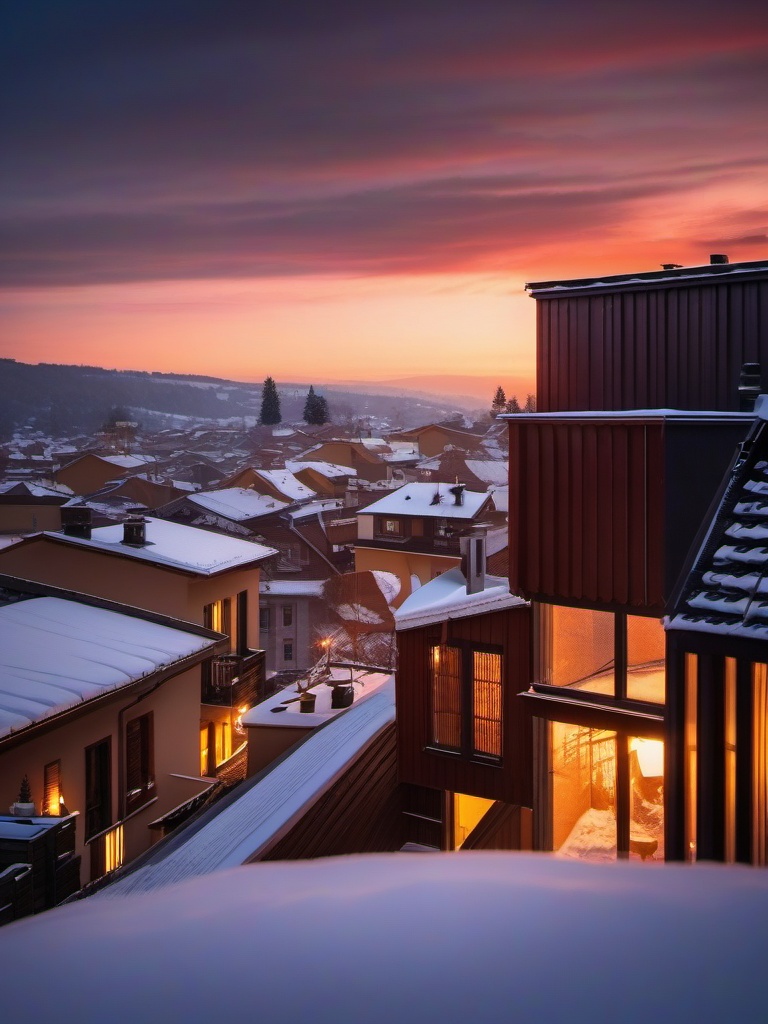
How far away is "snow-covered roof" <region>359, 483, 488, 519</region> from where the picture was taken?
86.2 feet

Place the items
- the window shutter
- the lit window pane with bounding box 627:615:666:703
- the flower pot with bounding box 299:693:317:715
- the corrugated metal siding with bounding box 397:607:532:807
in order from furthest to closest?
the flower pot with bounding box 299:693:317:715 → the window shutter → the corrugated metal siding with bounding box 397:607:532:807 → the lit window pane with bounding box 627:615:666:703

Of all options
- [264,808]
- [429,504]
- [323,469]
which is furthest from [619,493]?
[323,469]

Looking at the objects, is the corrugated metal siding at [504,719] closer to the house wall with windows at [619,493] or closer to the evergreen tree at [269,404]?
the house wall with windows at [619,493]

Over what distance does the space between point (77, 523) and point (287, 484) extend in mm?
23617

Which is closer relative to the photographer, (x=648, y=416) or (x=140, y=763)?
(x=648, y=416)

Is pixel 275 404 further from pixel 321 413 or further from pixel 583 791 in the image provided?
pixel 583 791

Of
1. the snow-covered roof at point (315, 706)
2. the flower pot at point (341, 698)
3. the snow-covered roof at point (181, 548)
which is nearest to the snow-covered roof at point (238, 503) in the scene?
the snow-covered roof at point (181, 548)

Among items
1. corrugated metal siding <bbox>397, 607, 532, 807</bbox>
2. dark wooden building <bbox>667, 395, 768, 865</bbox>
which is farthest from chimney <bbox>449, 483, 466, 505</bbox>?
dark wooden building <bbox>667, 395, 768, 865</bbox>

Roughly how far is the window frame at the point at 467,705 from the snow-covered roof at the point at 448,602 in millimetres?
323

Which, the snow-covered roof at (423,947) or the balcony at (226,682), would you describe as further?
the balcony at (226,682)

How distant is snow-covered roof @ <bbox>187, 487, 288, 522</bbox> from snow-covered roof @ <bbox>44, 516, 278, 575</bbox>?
13.3 meters

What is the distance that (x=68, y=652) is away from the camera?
9.20m

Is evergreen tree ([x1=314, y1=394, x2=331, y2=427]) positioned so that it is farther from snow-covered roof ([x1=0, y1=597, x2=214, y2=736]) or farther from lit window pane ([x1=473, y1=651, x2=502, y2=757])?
lit window pane ([x1=473, y1=651, x2=502, y2=757])

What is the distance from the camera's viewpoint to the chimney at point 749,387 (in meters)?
5.15
